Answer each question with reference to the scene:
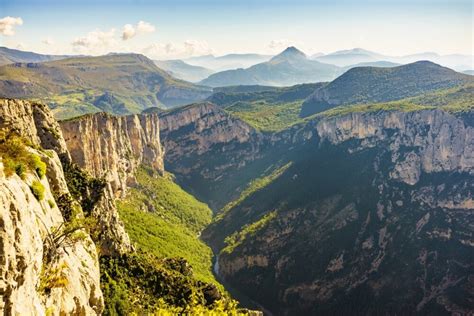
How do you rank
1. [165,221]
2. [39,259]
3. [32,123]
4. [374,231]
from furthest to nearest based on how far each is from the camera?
[165,221] → [374,231] → [32,123] → [39,259]

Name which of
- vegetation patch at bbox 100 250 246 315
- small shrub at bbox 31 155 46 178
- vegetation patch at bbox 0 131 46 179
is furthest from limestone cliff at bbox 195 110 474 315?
vegetation patch at bbox 0 131 46 179

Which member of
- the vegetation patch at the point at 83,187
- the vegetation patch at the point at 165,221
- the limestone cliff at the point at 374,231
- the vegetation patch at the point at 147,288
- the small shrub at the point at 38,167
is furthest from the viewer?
the limestone cliff at the point at 374,231

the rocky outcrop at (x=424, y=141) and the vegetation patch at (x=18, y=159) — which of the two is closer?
the vegetation patch at (x=18, y=159)

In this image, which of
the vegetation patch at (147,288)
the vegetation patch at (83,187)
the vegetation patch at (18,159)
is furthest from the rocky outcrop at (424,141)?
the vegetation patch at (18,159)

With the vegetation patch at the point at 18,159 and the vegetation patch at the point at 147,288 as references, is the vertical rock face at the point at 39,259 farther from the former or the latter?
the vegetation patch at the point at 147,288

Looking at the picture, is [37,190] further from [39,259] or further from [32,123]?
[32,123]

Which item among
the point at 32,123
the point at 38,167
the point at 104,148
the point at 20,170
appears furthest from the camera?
the point at 104,148

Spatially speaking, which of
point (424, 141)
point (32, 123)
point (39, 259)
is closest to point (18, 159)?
point (39, 259)

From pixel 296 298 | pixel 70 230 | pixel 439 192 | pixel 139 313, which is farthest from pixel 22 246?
pixel 439 192
